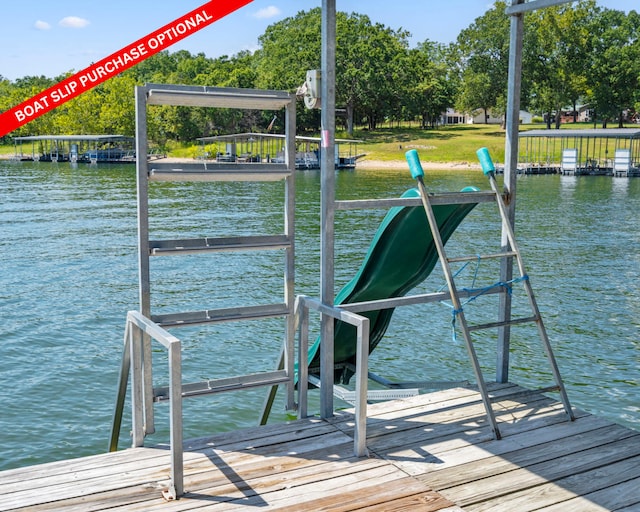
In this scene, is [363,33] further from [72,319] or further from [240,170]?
[240,170]

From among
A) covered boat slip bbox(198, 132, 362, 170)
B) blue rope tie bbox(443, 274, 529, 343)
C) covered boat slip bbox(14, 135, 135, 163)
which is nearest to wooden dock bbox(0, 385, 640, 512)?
blue rope tie bbox(443, 274, 529, 343)

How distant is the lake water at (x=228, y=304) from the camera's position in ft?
24.6

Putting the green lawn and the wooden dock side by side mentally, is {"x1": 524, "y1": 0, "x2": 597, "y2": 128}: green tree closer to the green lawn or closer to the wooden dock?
the green lawn

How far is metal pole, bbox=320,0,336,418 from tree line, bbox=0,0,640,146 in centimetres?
6924

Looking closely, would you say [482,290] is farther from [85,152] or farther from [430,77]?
[430,77]

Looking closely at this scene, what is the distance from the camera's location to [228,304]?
41.9 feet

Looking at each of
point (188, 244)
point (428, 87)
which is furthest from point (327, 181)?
point (428, 87)

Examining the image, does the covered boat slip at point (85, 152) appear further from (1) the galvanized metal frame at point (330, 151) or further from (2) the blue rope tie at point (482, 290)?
(2) the blue rope tie at point (482, 290)

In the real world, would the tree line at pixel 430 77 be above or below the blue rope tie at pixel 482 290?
above

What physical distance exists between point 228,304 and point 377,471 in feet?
30.3

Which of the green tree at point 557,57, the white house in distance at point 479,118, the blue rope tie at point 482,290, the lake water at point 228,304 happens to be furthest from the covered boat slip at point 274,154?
the blue rope tie at point 482,290

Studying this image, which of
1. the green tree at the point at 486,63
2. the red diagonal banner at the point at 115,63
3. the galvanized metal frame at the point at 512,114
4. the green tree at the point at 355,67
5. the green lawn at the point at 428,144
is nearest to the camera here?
the red diagonal banner at the point at 115,63

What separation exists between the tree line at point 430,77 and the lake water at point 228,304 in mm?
49730

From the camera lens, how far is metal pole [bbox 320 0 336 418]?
409 centimetres
